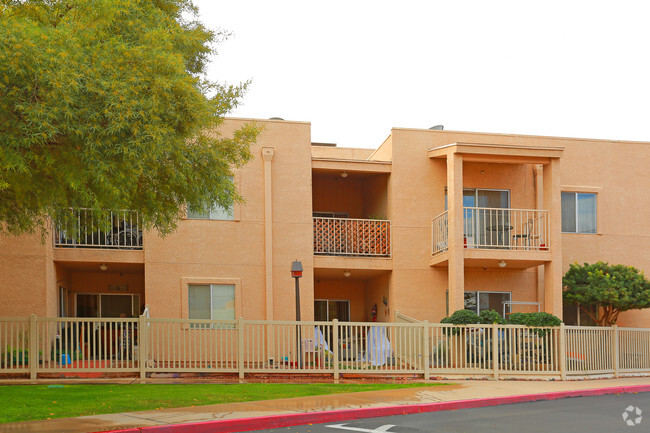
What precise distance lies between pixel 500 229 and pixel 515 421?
12.1 meters

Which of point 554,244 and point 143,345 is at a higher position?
point 554,244

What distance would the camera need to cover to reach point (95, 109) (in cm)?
1148

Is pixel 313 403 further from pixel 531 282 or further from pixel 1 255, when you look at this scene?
pixel 531 282

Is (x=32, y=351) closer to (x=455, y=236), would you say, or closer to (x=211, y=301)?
(x=211, y=301)

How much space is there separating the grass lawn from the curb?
1846mm

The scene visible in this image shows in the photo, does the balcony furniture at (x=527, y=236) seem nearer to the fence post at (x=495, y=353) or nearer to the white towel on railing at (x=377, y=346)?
the fence post at (x=495, y=353)

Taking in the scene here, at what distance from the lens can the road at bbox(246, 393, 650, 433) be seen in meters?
11.4

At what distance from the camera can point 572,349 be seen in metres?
19.8

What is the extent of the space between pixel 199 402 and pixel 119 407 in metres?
1.41

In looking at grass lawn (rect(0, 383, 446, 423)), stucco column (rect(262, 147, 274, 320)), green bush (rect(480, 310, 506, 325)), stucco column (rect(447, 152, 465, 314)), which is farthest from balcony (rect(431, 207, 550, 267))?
grass lawn (rect(0, 383, 446, 423))

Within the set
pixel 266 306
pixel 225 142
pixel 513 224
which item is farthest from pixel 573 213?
pixel 225 142

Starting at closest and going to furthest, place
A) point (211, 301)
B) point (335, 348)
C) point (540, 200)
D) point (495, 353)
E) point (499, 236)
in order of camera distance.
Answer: point (335, 348) → point (495, 353) → point (211, 301) → point (499, 236) → point (540, 200)

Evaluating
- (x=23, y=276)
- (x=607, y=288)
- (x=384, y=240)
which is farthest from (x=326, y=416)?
(x=607, y=288)

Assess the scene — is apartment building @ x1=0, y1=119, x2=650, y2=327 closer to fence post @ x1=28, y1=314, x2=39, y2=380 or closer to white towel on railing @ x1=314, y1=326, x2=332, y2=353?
fence post @ x1=28, y1=314, x2=39, y2=380
